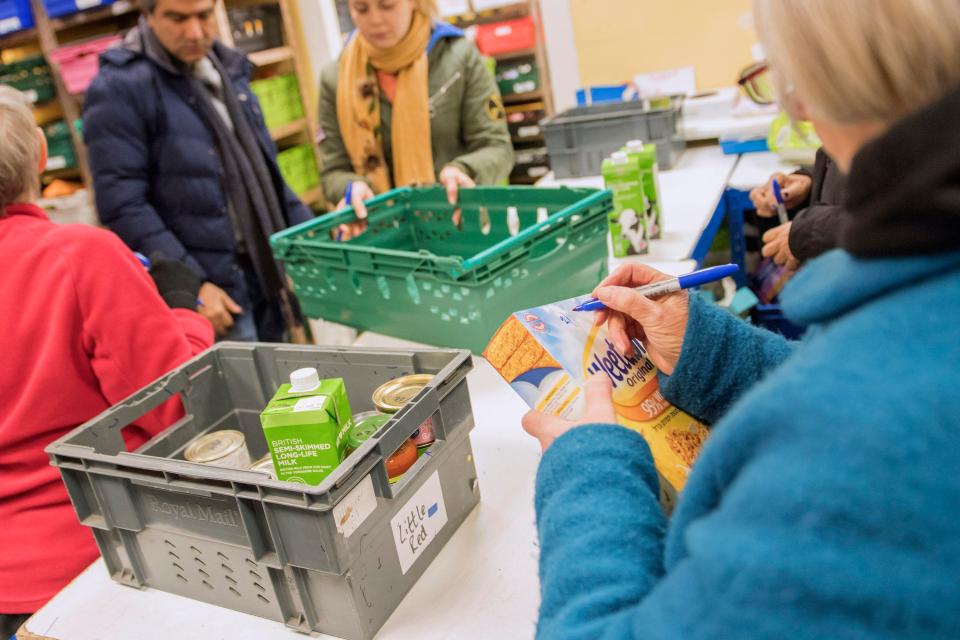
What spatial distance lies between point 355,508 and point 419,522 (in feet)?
0.53

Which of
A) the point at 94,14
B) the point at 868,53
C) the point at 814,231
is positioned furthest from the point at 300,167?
the point at 868,53

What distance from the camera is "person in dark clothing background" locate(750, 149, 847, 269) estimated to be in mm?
1668

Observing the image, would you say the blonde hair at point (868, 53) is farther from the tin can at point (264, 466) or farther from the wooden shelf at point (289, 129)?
the wooden shelf at point (289, 129)

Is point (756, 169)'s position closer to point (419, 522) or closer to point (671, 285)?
point (671, 285)

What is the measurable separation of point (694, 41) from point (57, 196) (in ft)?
11.6

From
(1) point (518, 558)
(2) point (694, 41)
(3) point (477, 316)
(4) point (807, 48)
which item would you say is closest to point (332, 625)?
(1) point (518, 558)

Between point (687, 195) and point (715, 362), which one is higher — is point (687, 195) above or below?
below

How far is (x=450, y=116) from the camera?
2.80m

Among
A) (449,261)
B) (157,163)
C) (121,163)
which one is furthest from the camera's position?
(157,163)

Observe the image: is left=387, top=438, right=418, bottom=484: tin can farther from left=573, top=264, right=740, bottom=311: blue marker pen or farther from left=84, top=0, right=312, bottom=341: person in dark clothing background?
left=84, top=0, right=312, bottom=341: person in dark clothing background

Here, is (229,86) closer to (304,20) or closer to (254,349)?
(254,349)

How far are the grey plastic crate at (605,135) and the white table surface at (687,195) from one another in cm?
5

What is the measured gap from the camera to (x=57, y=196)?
4.37 meters

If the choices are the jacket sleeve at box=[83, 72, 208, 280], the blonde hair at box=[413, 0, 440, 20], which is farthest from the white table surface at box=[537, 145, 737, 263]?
the jacket sleeve at box=[83, 72, 208, 280]
